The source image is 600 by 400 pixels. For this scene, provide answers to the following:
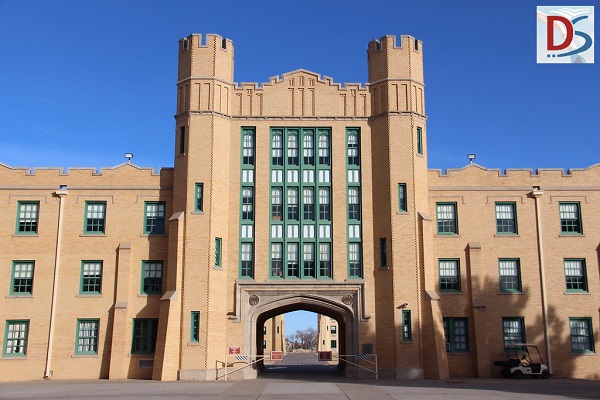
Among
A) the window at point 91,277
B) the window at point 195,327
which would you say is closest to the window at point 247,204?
the window at point 195,327

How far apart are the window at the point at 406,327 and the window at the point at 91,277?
15.6 m

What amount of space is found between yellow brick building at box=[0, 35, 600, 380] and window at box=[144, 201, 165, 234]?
0.35 feet

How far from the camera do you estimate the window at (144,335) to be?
117ft

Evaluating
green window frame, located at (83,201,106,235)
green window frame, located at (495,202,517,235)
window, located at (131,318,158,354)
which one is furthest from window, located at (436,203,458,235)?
green window frame, located at (83,201,106,235)

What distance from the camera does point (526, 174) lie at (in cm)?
3828

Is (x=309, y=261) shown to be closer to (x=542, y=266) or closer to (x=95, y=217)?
Result: (x=95, y=217)

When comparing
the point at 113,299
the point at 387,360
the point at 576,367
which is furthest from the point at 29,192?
the point at 576,367

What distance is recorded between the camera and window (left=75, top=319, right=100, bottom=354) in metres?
35.7

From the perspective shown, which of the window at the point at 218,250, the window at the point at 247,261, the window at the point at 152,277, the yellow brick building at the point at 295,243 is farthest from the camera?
the window at the point at 152,277

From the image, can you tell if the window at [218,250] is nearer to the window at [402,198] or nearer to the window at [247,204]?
the window at [247,204]

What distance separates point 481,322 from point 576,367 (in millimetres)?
5557

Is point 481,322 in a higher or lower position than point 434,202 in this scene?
lower

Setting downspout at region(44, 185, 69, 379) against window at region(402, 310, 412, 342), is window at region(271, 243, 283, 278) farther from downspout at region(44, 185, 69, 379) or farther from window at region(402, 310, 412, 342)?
downspout at region(44, 185, 69, 379)

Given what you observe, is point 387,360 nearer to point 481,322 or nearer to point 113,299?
point 481,322
